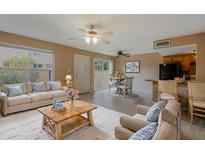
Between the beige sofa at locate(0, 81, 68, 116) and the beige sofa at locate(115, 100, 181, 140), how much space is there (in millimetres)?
3014

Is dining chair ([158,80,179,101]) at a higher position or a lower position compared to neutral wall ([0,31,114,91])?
lower

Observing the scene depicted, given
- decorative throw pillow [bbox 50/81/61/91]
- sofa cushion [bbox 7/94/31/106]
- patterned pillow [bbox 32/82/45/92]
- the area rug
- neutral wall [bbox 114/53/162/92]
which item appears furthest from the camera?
neutral wall [bbox 114/53/162/92]

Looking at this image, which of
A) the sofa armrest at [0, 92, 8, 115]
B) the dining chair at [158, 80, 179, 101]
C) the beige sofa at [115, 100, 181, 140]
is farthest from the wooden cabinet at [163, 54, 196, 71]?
the sofa armrest at [0, 92, 8, 115]

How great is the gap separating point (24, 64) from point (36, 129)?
2.90 meters

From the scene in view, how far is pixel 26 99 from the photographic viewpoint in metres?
3.53

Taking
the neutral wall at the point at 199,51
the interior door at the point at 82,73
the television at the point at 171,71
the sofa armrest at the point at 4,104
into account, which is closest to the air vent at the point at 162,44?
the neutral wall at the point at 199,51

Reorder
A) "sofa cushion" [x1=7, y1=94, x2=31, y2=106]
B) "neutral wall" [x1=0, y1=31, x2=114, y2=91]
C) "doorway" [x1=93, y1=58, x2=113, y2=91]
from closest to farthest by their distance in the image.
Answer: "sofa cushion" [x1=7, y1=94, x2=31, y2=106] → "neutral wall" [x1=0, y1=31, x2=114, y2=91] → "doorway" [x1=93, y1=58, x2=113, y2=91]

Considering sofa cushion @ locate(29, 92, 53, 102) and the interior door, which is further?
the interior door

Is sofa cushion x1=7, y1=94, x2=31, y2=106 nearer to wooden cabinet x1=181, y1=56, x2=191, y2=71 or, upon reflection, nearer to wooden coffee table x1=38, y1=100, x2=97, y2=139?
wooden coffee table x1=38, y1=100, x2=97, y2=139

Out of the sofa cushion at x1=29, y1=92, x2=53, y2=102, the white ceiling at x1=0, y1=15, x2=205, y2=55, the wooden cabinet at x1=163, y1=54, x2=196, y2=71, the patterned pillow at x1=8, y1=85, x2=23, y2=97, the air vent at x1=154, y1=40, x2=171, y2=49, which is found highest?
the white ceiling at x1=0, y1=15, x2=205, y2=55

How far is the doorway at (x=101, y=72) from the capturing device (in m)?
7.51

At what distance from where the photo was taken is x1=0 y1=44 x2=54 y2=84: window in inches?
159

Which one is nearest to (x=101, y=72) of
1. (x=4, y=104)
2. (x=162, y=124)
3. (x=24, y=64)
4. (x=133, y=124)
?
(x=24, y=64)

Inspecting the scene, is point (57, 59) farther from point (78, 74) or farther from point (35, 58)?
point (78, 74)
